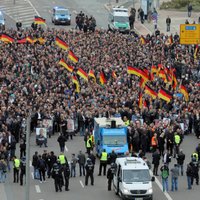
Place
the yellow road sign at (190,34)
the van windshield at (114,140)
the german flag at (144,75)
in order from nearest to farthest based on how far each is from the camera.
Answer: the van windshield at (114,140) < the german flag at (144,75) < the yellow road sign at (190,34)

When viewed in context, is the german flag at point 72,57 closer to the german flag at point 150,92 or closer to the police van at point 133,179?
the german flag at point 150,92

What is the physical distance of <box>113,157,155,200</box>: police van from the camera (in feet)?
158

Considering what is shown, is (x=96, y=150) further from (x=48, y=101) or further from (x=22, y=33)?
(x=22, y=33)

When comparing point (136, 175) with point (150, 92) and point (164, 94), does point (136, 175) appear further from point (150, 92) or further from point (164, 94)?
point (150, 92)

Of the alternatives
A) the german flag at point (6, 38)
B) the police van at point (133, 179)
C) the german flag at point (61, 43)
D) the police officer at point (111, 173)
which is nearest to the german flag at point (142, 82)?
the german flag at point (61, 43)

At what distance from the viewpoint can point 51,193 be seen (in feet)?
167

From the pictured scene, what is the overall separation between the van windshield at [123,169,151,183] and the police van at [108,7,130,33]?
45.7 meters

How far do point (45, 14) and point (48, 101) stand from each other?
42.1m

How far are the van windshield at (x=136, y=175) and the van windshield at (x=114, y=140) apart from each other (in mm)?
6955

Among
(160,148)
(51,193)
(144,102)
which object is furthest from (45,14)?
(51,193)

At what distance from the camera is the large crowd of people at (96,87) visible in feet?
194

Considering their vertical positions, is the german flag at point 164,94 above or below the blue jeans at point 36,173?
above

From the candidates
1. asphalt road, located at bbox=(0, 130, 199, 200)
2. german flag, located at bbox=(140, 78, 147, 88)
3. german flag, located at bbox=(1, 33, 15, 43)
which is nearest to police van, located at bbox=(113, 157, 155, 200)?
asphalt road, located at bbox=(0, 130, 199, 200)

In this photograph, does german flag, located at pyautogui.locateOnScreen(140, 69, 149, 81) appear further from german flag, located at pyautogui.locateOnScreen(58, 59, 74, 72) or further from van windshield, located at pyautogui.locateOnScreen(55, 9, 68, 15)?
van windshield, located at pyautogui.locateOnScreen(55, 9, 68, 15)
